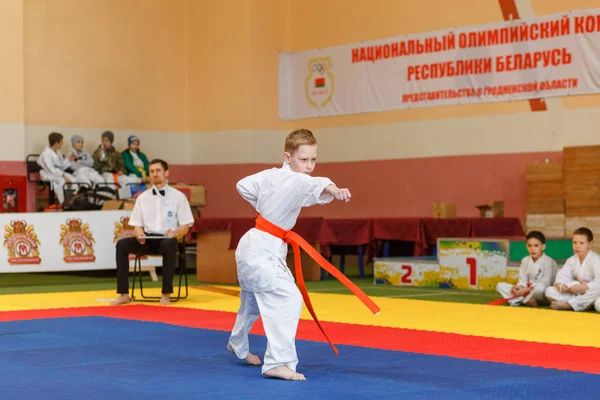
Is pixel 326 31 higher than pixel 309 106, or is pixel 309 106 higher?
pixel 326 31

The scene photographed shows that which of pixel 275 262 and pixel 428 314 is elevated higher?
pixel 275 262

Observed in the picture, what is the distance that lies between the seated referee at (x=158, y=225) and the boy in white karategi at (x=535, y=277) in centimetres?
319

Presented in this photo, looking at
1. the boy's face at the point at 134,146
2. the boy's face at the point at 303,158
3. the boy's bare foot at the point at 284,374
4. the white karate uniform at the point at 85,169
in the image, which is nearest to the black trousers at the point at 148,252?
the boy's face at the point at 303,158

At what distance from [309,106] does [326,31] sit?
132 centimetres

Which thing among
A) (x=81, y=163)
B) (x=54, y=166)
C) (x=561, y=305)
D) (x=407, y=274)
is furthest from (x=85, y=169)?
(x=561, y=305)

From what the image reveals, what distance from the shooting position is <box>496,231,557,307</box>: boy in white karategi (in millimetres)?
8703

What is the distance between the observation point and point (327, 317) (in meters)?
7.96

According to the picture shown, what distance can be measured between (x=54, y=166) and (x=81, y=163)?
1.73 ft

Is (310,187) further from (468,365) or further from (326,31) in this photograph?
(326,31)

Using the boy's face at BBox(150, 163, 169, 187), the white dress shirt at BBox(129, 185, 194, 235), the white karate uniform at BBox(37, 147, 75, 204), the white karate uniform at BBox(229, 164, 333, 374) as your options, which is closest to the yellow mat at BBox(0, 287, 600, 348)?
the white dress shirt at BBox(129, 185, 194, 235)

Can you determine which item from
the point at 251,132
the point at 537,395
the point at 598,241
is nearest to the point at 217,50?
the point at 251,132

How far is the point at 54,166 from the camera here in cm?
1461

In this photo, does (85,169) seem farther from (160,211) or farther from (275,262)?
(275,262)

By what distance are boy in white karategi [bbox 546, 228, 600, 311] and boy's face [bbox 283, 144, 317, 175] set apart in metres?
4.01
